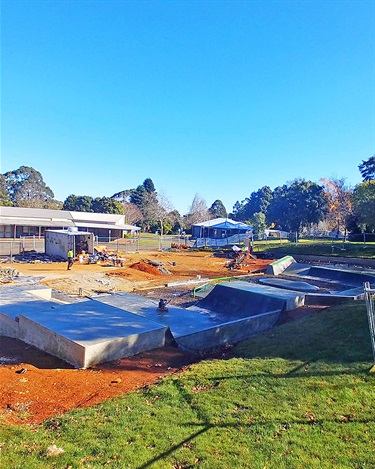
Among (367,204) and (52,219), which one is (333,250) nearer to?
(367,204)

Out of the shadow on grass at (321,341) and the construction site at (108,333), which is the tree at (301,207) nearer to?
the construction site at (108,333)

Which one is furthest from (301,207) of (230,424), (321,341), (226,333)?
(230,424)

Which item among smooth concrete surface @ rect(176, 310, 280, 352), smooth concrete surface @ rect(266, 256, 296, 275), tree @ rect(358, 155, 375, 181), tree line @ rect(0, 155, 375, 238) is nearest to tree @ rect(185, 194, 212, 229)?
tree line @ rect(0, 155, 375, 238)

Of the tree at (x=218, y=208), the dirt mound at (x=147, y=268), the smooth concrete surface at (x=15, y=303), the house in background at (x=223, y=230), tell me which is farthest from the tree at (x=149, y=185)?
the smooth concrete surface at (x=15, y=303)

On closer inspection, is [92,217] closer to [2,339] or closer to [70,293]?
[70,293]

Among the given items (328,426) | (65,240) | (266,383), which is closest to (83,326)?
(266,383)

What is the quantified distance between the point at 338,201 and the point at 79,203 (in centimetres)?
4769

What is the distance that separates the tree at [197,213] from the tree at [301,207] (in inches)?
612

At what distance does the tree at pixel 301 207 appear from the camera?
1921 inches

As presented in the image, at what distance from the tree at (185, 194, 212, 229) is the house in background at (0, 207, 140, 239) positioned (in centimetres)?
1929

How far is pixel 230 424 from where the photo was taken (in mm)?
4016

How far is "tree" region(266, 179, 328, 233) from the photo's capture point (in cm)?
4878

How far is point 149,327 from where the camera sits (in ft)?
25.6

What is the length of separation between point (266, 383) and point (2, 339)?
6.89m
